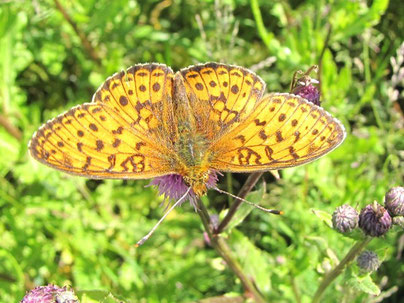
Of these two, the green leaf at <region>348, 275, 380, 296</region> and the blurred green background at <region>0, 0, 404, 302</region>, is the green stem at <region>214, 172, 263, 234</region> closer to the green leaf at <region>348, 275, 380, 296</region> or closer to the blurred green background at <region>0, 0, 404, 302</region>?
the blurred green background at <region>0, 0, 404, 302</region>

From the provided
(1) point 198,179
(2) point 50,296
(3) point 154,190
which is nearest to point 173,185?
(1) point 198,179

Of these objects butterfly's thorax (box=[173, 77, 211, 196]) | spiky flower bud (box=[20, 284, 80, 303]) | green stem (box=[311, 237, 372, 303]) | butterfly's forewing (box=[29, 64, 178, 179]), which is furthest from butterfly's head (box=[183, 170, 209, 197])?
green stem (box=[311, 237, 372, 303])

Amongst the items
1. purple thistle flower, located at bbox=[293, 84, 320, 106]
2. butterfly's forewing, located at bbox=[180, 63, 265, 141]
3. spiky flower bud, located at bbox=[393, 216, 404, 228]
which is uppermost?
butterfly's forewing, located at bbox=[180, 63, 265, 141]

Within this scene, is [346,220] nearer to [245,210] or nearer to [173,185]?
[245,210]

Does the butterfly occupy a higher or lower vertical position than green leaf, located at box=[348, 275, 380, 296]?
higher

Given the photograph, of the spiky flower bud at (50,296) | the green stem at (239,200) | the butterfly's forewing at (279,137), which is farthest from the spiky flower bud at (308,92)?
the spiky flower bud at (50,296)

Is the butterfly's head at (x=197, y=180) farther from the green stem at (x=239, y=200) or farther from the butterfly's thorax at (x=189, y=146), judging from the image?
the green stem at (x=239, y=200)

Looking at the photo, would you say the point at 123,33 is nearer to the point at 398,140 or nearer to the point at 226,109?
the point at 226,109
